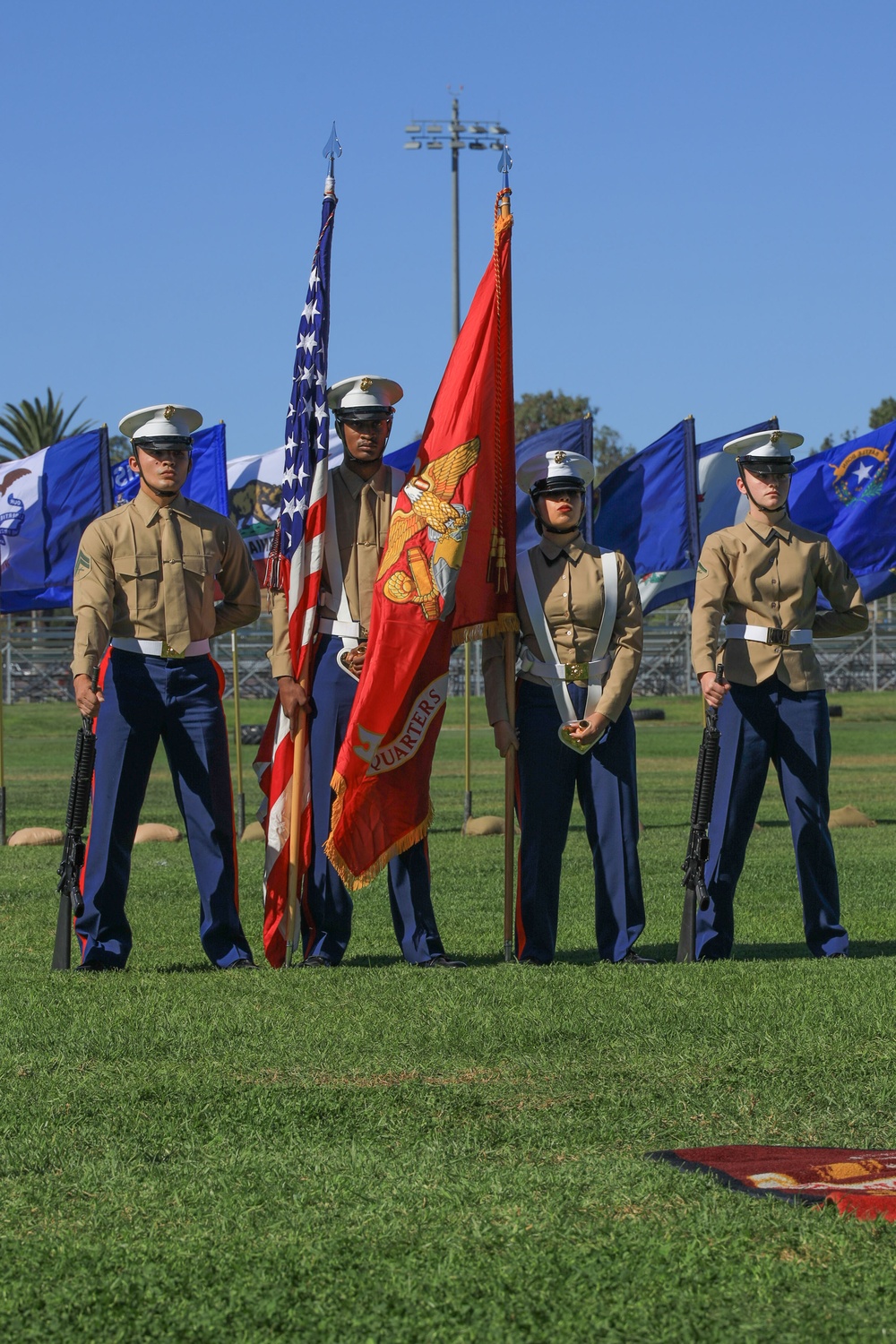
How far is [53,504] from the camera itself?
15.2m

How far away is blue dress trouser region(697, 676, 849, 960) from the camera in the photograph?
26.2 ft

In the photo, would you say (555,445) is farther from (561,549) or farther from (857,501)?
(561,549)

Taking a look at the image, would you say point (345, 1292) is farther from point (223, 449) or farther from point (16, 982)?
point (223, 449)

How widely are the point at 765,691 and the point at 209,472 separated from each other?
830 cm

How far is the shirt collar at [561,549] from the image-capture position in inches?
315

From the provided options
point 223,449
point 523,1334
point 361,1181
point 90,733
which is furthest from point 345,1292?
point 223,449

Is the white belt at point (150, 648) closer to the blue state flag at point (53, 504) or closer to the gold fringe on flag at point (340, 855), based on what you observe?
the gold fringe on flag at point (340, 855)

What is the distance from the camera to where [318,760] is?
8000 millimetres

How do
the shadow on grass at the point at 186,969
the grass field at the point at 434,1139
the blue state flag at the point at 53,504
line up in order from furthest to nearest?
1. the blue state flag at the point at 53,504
2. the shadow on grass at the point at 186,969
3. the grass field at the point at 434,1139

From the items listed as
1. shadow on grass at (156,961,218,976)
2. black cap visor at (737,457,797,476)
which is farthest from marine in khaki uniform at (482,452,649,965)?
shadow on grass at (156,961,218,976)

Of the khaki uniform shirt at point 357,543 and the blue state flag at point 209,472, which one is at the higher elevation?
the blue state flag at point 209,472

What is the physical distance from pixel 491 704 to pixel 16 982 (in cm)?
243

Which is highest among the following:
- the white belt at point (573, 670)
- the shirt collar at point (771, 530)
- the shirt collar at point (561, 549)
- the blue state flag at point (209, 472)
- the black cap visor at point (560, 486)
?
the blue state flag at point (209, 472)

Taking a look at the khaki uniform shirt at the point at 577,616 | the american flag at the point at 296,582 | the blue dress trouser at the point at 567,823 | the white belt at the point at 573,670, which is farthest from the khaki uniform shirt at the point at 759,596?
the american flag at the point at 296,582
